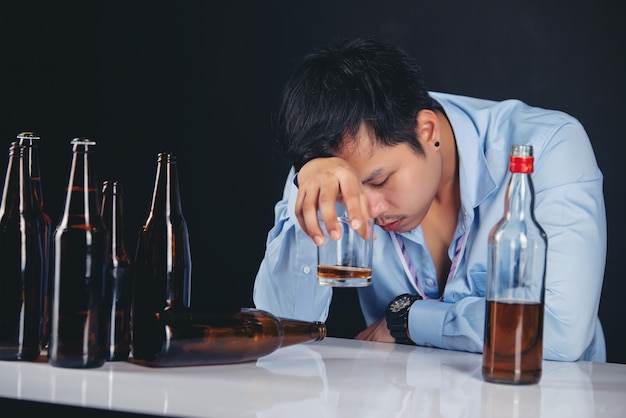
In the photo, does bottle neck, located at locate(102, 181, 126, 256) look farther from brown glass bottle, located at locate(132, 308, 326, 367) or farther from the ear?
the ear

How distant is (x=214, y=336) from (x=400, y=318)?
74 cm

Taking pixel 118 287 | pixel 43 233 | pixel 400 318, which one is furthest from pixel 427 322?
pixel 43 233

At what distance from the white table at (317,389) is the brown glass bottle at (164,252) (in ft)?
0.41

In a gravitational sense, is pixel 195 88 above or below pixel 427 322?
above

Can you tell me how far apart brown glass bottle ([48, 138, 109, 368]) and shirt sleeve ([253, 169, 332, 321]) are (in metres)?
0.94

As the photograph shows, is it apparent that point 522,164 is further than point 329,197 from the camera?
No

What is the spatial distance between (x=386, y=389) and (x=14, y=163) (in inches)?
26.0

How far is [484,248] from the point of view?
197cm

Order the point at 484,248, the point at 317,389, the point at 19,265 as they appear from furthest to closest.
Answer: the point at 484,248 < the point at 19,265 < the point at 317,389

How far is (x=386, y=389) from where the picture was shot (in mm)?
1133

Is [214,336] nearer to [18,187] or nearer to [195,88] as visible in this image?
[18,187]

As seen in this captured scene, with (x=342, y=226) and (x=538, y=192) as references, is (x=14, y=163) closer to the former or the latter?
(x=342, y=226)

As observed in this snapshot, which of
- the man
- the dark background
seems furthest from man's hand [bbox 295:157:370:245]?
the dark background

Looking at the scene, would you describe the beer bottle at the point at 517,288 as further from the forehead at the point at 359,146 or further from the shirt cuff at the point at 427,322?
the forehead at the point at 359,146
